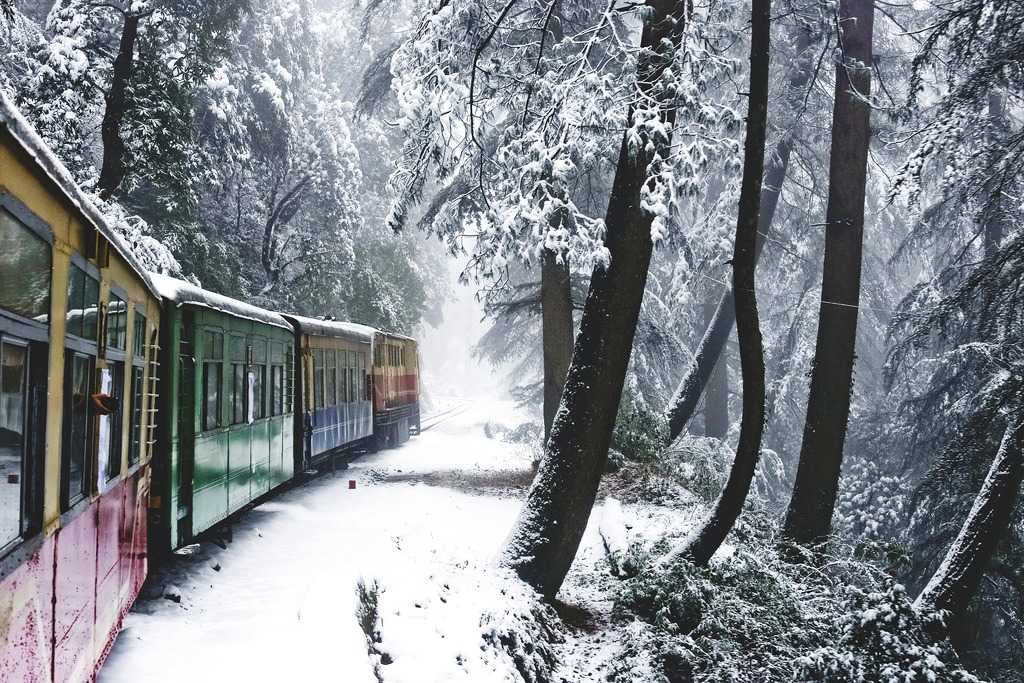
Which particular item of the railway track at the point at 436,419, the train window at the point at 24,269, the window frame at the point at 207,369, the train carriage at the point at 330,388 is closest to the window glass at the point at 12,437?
the train window at the point at 24,269

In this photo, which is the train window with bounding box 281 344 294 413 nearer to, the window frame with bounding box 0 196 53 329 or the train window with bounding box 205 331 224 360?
the train window with bounding box 205 331 224 360

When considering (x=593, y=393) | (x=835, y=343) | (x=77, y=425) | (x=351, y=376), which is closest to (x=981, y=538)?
(x=835, y=343)

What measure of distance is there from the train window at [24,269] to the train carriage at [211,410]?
4587 mm

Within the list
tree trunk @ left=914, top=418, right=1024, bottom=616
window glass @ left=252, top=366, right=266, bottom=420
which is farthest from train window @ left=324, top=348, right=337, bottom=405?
tree trunk @ left=914, top=418, right=1024, bottom=616

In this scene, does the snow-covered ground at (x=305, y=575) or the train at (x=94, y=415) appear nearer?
the train at (x=94, y=415)

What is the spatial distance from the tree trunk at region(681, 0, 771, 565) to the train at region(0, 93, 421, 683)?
513 cm

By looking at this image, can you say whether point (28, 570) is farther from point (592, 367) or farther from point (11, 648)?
point (592, 367)

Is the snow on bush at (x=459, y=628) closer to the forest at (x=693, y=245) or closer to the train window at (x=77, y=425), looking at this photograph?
the forest at (x=693, y=245)

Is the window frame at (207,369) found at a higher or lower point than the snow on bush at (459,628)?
higher

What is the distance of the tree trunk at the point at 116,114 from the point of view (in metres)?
14.1

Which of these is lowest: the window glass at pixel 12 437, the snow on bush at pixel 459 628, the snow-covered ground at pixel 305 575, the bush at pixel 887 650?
the bush at pixel 887 650

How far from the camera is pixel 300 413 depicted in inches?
529

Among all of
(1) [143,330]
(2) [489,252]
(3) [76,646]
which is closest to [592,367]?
(2) [489,252]

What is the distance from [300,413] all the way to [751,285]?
7.59 meters
